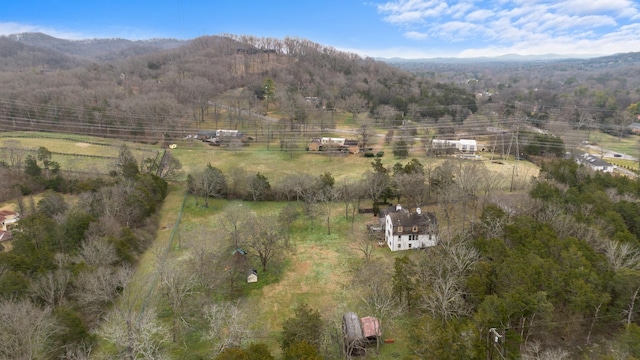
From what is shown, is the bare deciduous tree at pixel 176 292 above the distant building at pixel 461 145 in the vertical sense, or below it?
below

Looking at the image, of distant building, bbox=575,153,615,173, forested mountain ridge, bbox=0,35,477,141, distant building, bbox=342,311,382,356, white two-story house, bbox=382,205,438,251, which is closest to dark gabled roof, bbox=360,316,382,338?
distant building, bbox=342,311,382,356

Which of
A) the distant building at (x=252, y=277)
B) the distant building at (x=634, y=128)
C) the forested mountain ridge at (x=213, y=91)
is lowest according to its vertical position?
the distant building at (x=252, y=277)

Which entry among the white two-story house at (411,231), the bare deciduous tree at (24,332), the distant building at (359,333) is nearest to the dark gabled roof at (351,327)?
the distant building at (359,333)

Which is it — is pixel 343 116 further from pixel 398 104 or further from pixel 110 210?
pixel 110 210

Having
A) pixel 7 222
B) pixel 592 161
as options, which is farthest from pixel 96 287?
pixel 592 161

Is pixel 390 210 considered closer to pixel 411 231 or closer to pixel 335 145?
pixel 411 231

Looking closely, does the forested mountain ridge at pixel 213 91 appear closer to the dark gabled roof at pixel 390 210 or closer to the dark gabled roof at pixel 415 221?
the dark gabled roof at pixel 390 210

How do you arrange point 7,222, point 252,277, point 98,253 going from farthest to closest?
point 7,222, point 252,277, point 98,253

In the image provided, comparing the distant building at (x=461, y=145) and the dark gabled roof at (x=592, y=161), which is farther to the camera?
the distant building at (x=461, y=145)

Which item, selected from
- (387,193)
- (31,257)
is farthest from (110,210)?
(387,193)
